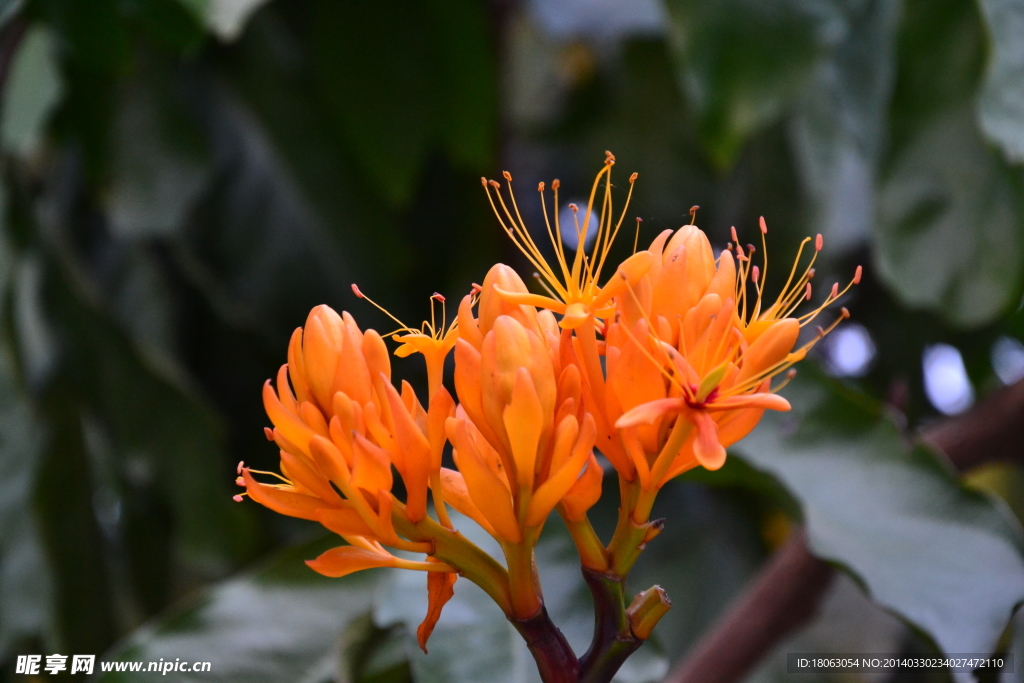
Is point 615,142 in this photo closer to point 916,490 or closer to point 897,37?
point 897,37

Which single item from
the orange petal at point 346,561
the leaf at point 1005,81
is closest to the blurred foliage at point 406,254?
the leaf at point 1005,81

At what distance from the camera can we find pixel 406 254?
1376 mm

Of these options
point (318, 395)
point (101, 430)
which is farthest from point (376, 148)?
point (318, 395)

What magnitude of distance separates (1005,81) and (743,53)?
9.4 inches

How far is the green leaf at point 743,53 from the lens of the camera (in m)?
0.85

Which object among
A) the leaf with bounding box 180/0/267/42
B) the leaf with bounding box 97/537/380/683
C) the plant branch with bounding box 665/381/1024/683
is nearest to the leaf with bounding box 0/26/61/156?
the leaf with bounding box 180/0/267/42

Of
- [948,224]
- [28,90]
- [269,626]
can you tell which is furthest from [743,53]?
[28,90]

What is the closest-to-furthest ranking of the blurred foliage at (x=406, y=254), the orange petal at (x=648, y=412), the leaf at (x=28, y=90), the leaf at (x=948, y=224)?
the orange petal at (x=648, y=412) < the blurred foliage at (x=406, y=254) < the leaf at (x=948, y=224) < the leaf at (x=28, y=90)

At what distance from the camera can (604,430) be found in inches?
17.1

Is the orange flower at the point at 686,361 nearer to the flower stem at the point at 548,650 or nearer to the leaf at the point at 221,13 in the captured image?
Answer: the flower stem at the point at 548,650

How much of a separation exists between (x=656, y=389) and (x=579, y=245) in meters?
0.11

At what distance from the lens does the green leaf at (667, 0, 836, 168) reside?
2.80ft

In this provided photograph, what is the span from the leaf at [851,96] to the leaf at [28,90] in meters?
0.92

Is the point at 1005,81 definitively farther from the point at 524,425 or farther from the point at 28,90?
the point at 28,90
